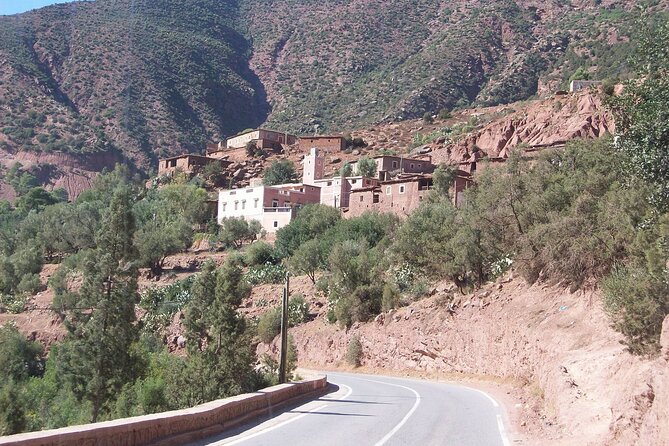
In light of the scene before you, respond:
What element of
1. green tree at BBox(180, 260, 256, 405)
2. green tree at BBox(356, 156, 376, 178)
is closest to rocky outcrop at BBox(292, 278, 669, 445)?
green tree at BBox(180, 260, 256, 405)

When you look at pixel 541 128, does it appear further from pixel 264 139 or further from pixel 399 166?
pixel 264 139

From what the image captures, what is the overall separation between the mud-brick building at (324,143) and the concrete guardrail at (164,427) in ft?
280

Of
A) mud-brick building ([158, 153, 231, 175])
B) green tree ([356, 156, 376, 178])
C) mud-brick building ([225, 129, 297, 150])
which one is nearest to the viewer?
green tree ([356, 156, 376, 178])

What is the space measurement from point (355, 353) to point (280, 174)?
53.9m

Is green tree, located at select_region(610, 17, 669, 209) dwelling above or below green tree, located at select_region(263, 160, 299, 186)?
below

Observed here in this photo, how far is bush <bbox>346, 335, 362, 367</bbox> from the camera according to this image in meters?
42.0

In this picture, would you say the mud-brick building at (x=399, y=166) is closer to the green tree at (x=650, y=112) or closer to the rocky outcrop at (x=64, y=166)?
the green tree at (x=650, y=112)

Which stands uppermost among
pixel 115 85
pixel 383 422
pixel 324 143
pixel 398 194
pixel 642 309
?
pixel 115 85

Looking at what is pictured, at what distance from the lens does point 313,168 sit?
8800cm

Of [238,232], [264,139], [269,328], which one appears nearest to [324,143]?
[264,139]

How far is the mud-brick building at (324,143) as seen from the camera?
10250 cm

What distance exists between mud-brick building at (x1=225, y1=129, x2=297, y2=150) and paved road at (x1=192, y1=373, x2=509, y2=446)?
8725cm

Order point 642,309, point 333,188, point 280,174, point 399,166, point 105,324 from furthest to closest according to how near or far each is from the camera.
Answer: point 280,174 → point 399,166 → point 333,188 → point 105,324 → point 642,309

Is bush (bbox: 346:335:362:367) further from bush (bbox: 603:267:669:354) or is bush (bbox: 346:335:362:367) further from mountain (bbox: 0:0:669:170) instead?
mountain (bbox: 0:0:669:170)
